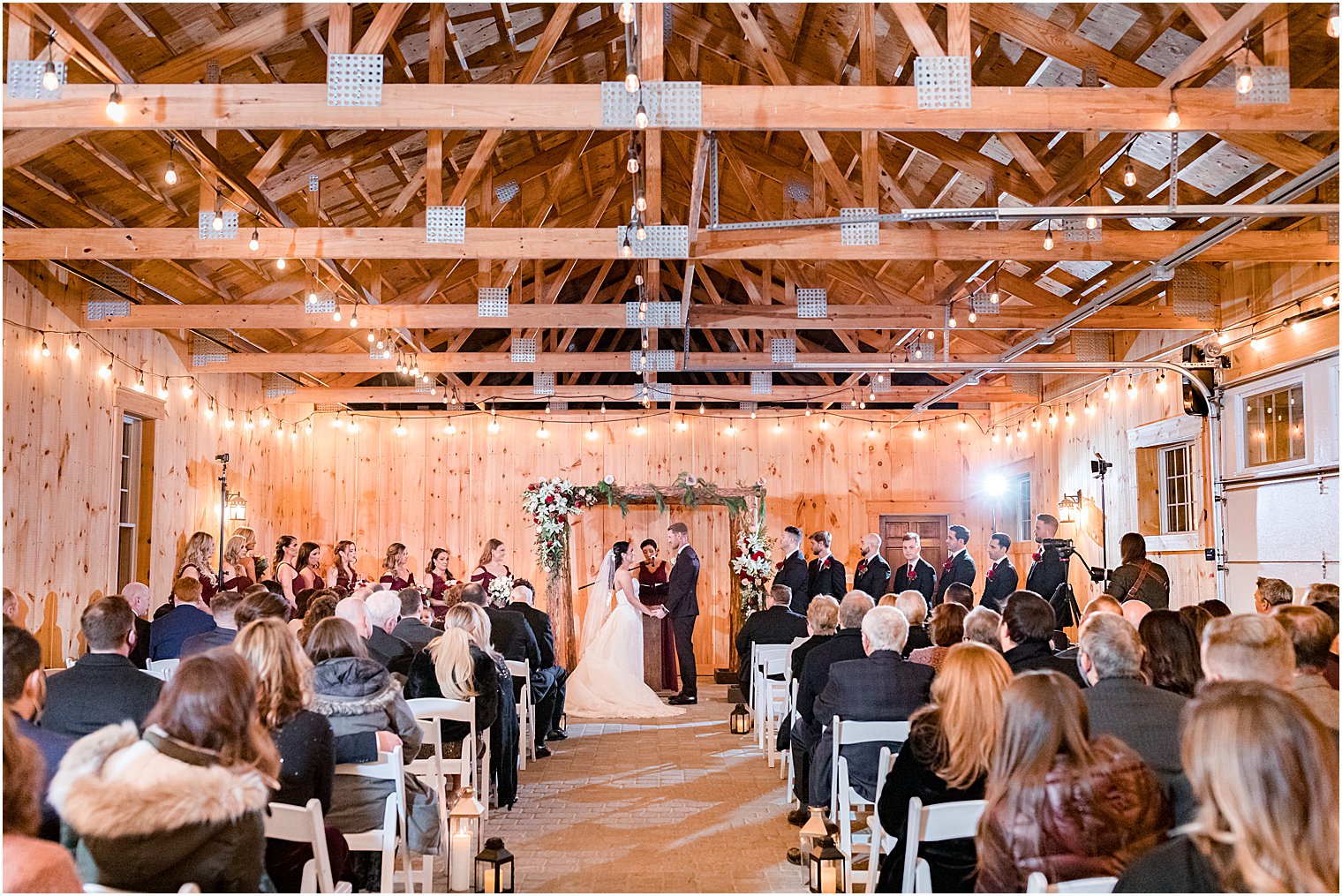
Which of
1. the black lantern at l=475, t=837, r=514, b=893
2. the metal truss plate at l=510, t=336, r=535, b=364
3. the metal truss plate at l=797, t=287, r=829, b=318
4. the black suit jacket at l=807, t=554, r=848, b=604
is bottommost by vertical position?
the black lantern at l=475, t=837, r=514, b=893

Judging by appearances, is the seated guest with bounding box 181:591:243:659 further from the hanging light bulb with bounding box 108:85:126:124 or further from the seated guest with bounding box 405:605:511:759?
the hanging light bulb with bounding box 108:85:126:124

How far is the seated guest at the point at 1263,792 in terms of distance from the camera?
1.85m

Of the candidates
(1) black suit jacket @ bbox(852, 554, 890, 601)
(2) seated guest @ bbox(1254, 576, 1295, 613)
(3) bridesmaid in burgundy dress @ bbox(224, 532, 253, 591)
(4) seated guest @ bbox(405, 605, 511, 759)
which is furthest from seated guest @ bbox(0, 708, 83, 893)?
(1) black suit jacket @ bbox(852, 554, 890, 601)

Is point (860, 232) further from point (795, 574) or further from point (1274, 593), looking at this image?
point (795, 574)

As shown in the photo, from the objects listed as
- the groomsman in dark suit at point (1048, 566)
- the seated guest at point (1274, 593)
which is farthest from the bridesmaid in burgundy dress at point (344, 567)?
the seated guest at point (1274, 593)

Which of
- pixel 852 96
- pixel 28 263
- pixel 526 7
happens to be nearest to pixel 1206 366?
pixel 852 96

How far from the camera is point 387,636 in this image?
6.24m

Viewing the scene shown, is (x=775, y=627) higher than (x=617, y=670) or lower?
higher

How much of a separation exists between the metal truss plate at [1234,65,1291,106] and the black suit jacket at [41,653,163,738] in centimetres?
532

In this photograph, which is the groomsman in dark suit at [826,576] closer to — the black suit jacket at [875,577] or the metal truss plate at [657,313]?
the black suit jacket at [875,577]

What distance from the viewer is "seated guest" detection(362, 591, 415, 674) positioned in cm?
617

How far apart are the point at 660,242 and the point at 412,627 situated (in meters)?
2.85

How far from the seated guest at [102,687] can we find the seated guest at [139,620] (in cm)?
276

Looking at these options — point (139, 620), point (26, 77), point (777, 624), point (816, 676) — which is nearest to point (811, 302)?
point (777, 624)
